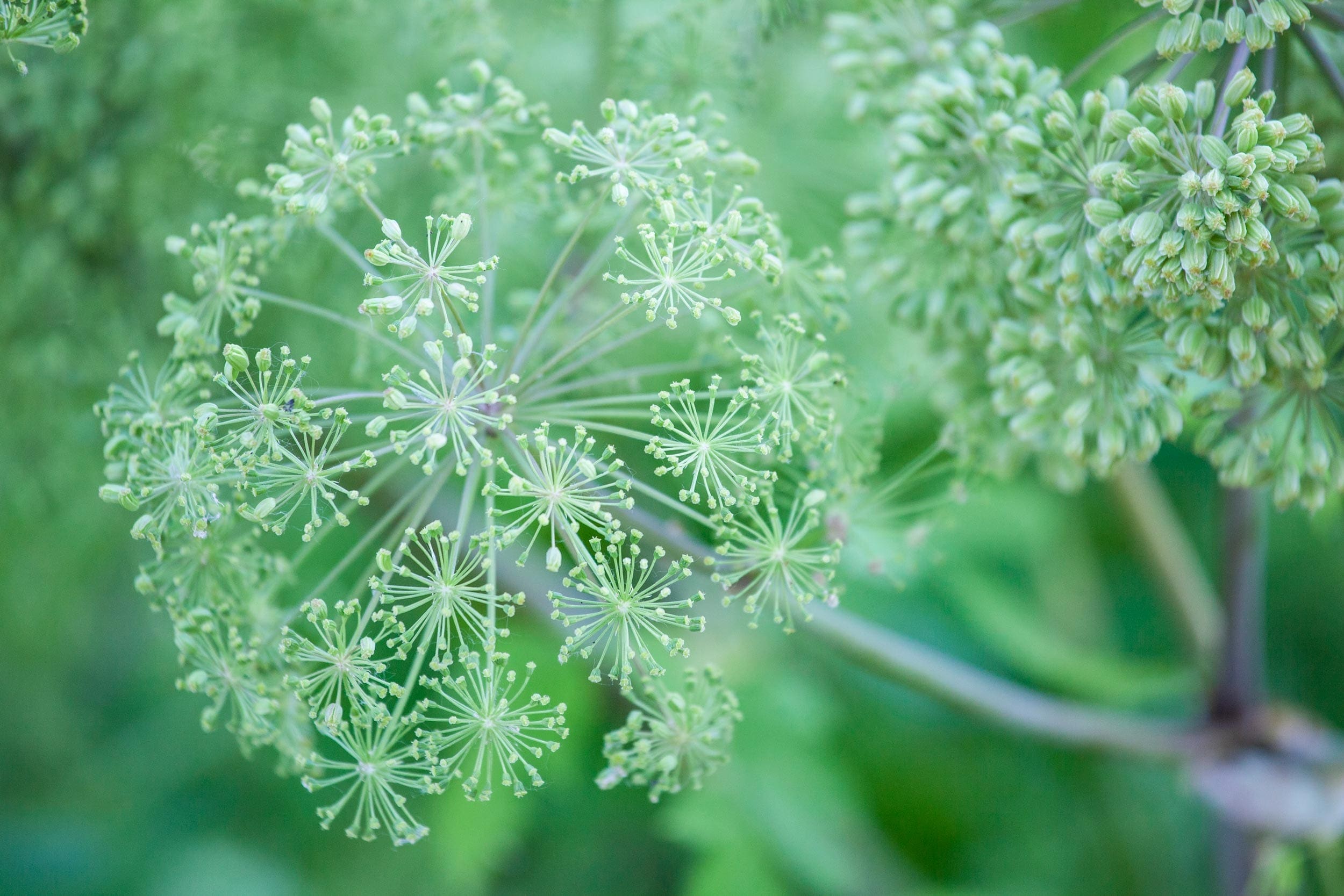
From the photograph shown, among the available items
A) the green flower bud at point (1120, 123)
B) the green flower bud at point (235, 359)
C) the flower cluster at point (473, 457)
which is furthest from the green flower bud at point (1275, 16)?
the green flower bud at point (235, 359)

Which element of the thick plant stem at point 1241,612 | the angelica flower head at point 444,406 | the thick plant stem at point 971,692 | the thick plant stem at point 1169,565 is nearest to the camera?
the angelica flower head at point 444,406

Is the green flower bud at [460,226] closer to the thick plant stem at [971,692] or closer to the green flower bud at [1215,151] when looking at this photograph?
the thick plant stem at [971,692]

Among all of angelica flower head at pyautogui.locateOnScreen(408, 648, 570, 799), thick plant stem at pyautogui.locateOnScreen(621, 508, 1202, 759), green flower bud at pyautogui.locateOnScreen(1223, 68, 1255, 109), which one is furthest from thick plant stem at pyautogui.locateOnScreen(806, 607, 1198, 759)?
green flower bud at pyautogui.locateOnScreen(1223, 68, 1255, 109)

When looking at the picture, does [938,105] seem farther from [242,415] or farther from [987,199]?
[242,415]

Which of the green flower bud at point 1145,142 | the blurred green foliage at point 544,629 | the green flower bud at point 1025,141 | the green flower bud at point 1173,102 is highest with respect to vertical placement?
the green flower bud at point 1173,102

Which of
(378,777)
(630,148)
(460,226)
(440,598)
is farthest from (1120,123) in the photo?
(378,777)

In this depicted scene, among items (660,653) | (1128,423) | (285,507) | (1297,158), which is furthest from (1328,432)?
(660,653)

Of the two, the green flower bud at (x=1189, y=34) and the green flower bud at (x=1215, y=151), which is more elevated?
the green flower bud at (x=1189, y=34)
